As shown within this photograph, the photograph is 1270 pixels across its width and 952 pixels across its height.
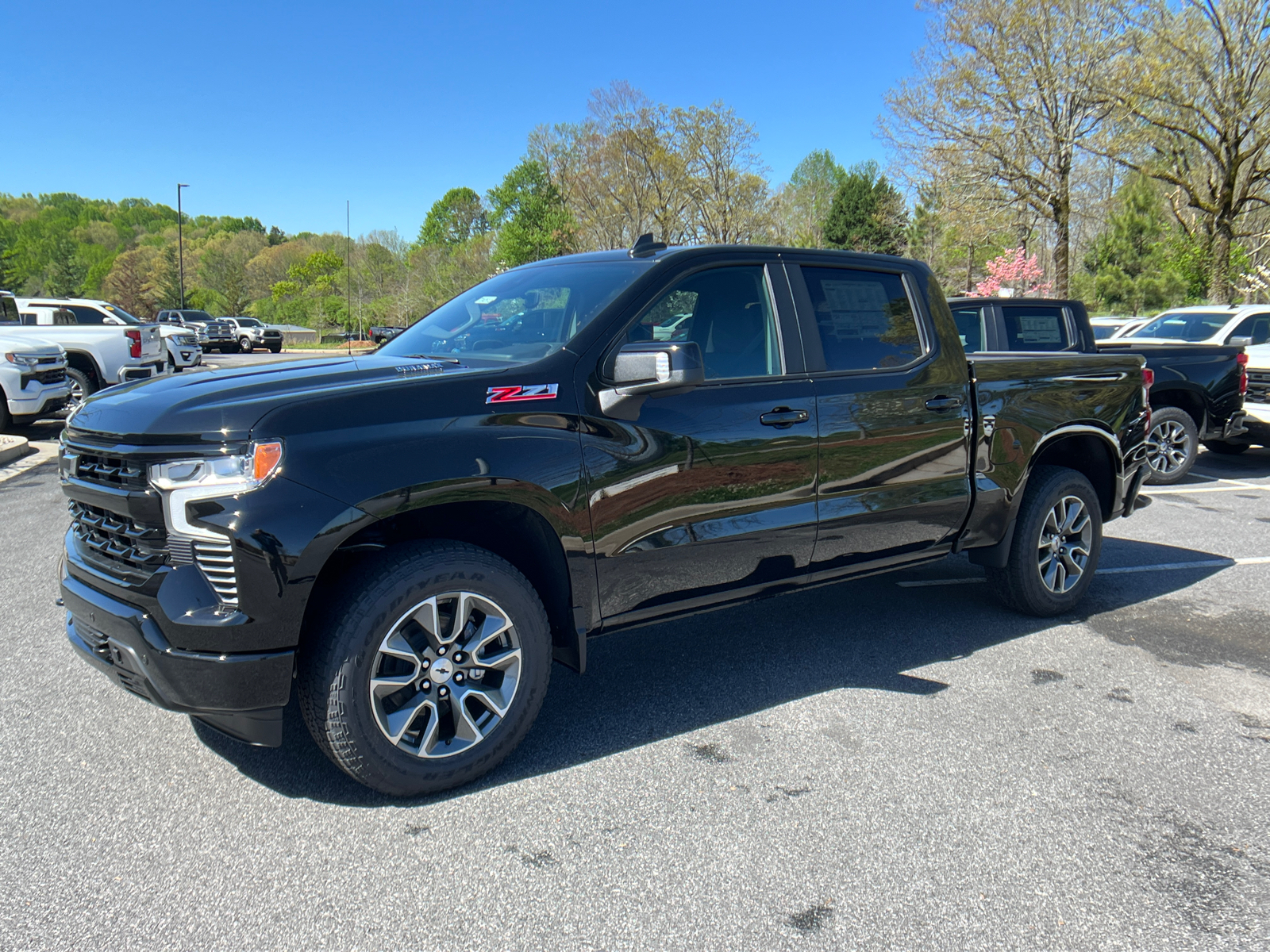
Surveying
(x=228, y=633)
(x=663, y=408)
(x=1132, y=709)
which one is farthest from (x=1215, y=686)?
(x=228, y=633)

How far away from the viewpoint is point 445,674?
3.11 meters

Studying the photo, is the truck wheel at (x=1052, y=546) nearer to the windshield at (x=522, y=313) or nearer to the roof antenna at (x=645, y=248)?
the roof antenna at (x=645, y=248)

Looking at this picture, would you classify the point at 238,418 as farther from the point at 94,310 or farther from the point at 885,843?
the point at 94,310

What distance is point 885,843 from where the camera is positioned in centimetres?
287

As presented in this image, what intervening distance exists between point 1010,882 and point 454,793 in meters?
1.79

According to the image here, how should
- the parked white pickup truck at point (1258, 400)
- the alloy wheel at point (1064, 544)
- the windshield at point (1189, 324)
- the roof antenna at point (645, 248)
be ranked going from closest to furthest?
the roof antenna at point (645, 248), the alloy wheel at point (1064, 544), the parked white pickup truck at point (1258, 400), the windshield at point (1189, 324)

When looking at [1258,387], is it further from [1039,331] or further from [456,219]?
[456,219]

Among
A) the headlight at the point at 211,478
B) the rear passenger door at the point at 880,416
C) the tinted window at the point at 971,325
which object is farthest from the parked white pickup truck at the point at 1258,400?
the headlight at the point at 211,478

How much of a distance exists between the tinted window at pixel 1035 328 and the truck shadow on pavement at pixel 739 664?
129 inches

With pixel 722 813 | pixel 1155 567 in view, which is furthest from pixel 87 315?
pixel 722 813

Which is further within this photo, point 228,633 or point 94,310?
point 94,310

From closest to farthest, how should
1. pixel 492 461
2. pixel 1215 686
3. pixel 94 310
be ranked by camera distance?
1. pixel 492 461
2. pixel 1215 686
3. pixel 94 310

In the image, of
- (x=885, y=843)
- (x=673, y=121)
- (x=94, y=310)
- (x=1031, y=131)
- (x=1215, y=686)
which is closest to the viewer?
(x=885, y=843)

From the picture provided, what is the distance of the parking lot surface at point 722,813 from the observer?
249 centimetres
